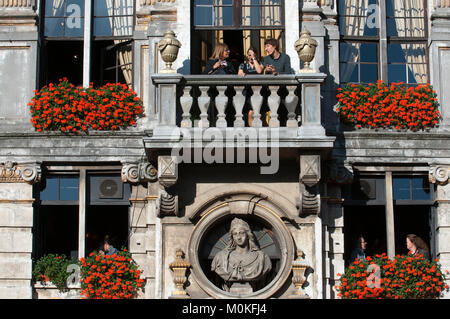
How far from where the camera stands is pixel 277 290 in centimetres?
2381

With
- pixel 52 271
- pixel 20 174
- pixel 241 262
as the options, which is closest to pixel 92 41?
pixel 20 174

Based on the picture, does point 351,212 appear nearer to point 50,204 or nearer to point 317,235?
point 317,235

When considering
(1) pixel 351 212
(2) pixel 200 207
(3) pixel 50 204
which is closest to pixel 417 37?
(1) pixel 351 212

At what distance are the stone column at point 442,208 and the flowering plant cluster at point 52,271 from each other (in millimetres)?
6567

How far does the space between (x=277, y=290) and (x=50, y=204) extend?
4450 mm

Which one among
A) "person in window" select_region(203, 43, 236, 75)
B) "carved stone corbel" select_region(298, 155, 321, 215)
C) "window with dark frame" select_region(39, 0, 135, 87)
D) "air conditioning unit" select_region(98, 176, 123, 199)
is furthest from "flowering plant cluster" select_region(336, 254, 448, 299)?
"window with dark frame" select_region(39, 0, 135, 87)

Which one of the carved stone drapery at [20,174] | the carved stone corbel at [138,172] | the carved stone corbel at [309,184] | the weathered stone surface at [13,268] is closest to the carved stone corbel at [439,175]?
the carved stone corbel at [309,184]

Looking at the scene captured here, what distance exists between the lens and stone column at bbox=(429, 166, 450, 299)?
971 inches

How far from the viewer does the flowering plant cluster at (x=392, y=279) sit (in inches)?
940

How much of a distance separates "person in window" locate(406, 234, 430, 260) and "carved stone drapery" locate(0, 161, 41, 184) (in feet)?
22.0

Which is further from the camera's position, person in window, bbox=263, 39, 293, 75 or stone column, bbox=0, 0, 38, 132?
stone column, bbox=0, 0, 38, 132

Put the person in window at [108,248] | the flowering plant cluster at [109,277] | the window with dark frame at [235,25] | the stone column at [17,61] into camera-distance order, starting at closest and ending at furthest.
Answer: the flowering plant cluster at [109,277] → the person in window at [108,248] → the stone column at [17,61] → the window with dark frame at [235,25]

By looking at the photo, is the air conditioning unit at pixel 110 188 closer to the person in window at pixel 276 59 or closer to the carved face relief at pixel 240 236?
the carved face relief at pixel 240 236

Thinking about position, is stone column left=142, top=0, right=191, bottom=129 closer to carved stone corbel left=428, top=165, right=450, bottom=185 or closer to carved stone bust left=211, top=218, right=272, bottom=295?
carved stone bust left=211, top=218, right=272, bottom=295
